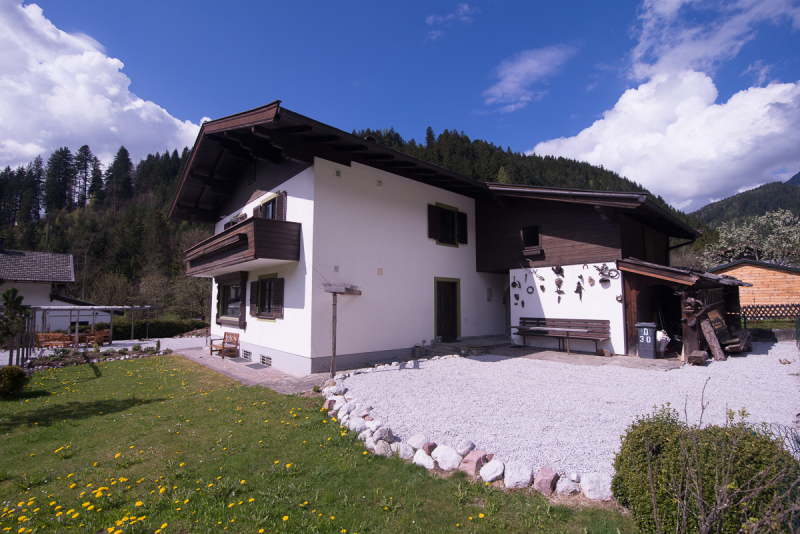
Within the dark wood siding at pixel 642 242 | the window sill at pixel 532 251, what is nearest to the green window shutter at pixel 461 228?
the window sill at pixel 532 251

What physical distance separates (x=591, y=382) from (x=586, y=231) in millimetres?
5395

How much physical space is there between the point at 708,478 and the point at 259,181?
43.4ft

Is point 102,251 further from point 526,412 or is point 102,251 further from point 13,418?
point 526,412

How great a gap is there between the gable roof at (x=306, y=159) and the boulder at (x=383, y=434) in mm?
6787

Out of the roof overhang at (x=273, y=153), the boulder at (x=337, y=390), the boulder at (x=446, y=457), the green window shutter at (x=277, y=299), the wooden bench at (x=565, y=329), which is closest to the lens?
the boulder at (x=446, y=457)

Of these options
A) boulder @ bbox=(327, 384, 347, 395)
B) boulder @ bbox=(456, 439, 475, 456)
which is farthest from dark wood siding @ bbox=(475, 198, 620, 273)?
boulder @ bbox=(456, 439, 475, 456)

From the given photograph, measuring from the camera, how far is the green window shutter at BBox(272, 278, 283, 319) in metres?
11.1

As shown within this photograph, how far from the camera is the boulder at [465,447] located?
422cm

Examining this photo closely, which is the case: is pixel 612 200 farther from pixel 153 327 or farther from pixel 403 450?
pixel 153 327

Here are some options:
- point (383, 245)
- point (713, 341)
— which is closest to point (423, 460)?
point (383, 245)

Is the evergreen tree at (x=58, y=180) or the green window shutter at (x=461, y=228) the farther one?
the evergreen tree at (x=58, y=180)

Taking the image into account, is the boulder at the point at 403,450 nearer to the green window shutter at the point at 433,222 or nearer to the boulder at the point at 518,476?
the boulder at the point at 518,476

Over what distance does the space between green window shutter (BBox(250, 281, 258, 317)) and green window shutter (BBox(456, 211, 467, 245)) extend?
7.16 m

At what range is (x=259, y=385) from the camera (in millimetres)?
8477
